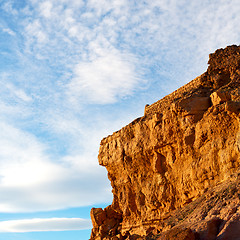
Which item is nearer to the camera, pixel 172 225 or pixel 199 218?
pixel 199 218

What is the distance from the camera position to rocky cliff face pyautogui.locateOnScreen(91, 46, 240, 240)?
15.9 metres

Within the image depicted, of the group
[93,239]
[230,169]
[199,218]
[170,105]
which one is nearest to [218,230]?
[199,218]

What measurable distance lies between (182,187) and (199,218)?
26.5 ft

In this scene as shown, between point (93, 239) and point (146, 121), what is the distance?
10981 mm

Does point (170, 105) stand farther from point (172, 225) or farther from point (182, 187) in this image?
point (172, 225)

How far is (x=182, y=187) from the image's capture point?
76.9 ft

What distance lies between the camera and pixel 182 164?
23750 millimetres

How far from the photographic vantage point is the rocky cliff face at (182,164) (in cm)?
1592

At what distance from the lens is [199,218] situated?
1538 cm

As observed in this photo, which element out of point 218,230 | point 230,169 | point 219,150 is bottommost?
point 218,230

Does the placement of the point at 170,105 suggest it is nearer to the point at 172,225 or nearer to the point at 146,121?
the point at 146,121

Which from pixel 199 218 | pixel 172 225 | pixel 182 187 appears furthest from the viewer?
pixel 182 187

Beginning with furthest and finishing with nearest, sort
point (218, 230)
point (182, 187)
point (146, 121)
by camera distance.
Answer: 1. point (146, 121)
2. point (182, 187)
3. point (218, 230)

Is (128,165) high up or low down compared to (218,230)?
up
